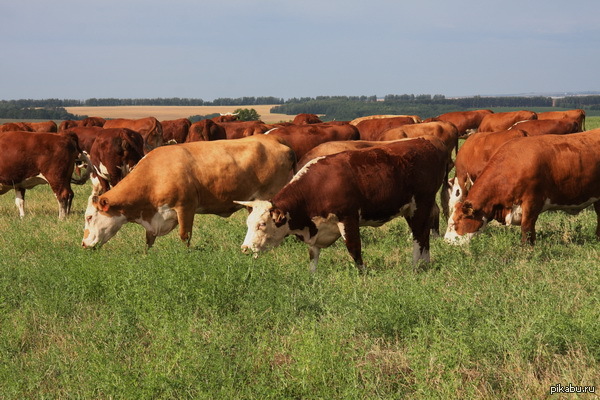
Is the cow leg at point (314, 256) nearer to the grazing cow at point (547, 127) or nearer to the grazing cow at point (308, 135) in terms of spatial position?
the grazing cow at point (308, 135)

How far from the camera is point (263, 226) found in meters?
7.70

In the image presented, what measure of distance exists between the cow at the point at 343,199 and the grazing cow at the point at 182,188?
1.66 meters

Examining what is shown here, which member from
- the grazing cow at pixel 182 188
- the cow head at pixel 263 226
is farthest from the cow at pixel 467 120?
the cow head at pixel 263 226

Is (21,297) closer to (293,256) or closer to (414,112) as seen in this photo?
(293,256)

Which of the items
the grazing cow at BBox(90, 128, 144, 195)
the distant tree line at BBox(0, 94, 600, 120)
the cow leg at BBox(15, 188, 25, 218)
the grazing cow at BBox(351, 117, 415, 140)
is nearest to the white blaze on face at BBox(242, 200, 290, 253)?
the cow leg at BBox(15, 188, 25, 218)

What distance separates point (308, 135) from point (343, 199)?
8.93 meters

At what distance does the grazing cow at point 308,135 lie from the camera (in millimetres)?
16328

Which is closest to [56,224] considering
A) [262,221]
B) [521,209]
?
[262,221]

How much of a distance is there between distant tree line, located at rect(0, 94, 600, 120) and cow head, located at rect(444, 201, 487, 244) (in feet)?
283

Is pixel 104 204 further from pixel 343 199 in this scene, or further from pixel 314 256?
pixel 343 199

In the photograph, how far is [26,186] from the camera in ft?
45.8

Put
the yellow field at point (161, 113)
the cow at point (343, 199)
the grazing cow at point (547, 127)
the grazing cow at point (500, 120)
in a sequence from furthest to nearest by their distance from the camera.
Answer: the yellow field at point (161, 113)
the grazing cow at point (500, 120)
the grazing cow at point (547, 127)
the cow at point (343, 199)

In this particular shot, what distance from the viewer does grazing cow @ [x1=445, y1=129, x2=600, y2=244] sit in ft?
29.4

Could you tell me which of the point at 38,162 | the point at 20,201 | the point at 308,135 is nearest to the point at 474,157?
the point at 308,135
